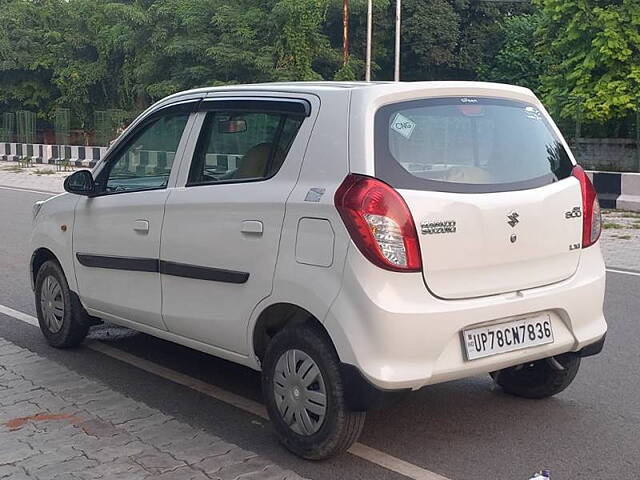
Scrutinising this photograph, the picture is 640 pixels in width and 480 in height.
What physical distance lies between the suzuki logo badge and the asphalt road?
109 cm

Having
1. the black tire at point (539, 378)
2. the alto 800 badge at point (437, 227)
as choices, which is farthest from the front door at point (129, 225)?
the black tire at point (539, 378)

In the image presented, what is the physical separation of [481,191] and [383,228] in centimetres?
58

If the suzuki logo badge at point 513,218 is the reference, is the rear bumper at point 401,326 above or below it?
below

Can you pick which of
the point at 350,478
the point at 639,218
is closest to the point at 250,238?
the point at 350,478

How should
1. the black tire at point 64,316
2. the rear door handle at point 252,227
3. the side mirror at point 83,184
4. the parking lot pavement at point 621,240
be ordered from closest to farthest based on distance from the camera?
1. the rear door handle at point 252,227
2. the side mirror at point 83,184
3. the black tire at point 64,316
4. the parking lot pavement at point 621,240

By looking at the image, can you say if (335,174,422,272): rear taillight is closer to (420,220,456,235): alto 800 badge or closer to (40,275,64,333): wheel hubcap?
(420,220,456,235): alto 800 badge

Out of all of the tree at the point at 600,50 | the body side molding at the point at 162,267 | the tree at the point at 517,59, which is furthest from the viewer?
the tree at the point at 517,59

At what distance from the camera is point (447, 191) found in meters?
4.10

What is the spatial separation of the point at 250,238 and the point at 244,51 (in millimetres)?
37125

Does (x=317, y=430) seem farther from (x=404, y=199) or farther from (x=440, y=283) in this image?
(x=404, y=199)

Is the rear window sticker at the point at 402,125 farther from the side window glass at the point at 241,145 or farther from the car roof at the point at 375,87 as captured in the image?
the side window glass at the point at 241,145

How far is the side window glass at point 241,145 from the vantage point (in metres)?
4.48

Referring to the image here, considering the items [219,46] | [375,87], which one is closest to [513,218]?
[375,87]

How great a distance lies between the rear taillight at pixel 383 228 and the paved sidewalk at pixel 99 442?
106cm
